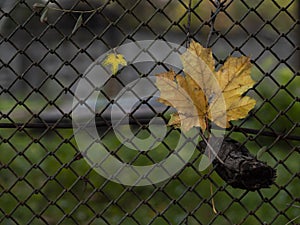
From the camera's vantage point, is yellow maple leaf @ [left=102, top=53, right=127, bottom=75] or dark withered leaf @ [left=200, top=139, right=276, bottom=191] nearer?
dark withered leaf @ [left=200, top=139, right=276, bottom=191]

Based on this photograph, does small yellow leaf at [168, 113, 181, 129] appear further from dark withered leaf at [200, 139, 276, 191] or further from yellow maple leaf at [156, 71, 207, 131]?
dark withered leaf at [200, 139, 276, 191]

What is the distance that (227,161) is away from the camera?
2109 mm

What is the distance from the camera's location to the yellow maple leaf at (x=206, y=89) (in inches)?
81.4

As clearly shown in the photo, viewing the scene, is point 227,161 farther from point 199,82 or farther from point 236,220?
point 236,220

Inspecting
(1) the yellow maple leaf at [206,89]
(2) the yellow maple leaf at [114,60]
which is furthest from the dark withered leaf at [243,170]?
(2) the yellow maple leaf at [114,60]

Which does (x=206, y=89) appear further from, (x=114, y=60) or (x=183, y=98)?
(x=114, y=60)

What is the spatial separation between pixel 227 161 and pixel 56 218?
60.9 inches

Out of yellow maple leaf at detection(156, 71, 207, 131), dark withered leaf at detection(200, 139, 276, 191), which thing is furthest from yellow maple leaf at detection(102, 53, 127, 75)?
dark withered leaf at detection(200, 139, 276, 191)

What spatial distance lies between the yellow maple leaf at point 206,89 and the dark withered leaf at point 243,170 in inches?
3.7

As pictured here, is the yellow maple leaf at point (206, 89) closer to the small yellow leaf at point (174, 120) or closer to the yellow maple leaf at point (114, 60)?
the small yellow leaf at point (174, 120)

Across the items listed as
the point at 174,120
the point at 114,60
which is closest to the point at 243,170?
the point at 174,120

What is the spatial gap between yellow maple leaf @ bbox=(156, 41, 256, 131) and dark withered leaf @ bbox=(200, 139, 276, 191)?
0.30 ft

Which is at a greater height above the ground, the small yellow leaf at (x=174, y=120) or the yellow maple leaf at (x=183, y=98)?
the yellow maple leaf at (x=183, y=98)

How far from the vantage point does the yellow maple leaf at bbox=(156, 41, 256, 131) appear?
2.07 m
